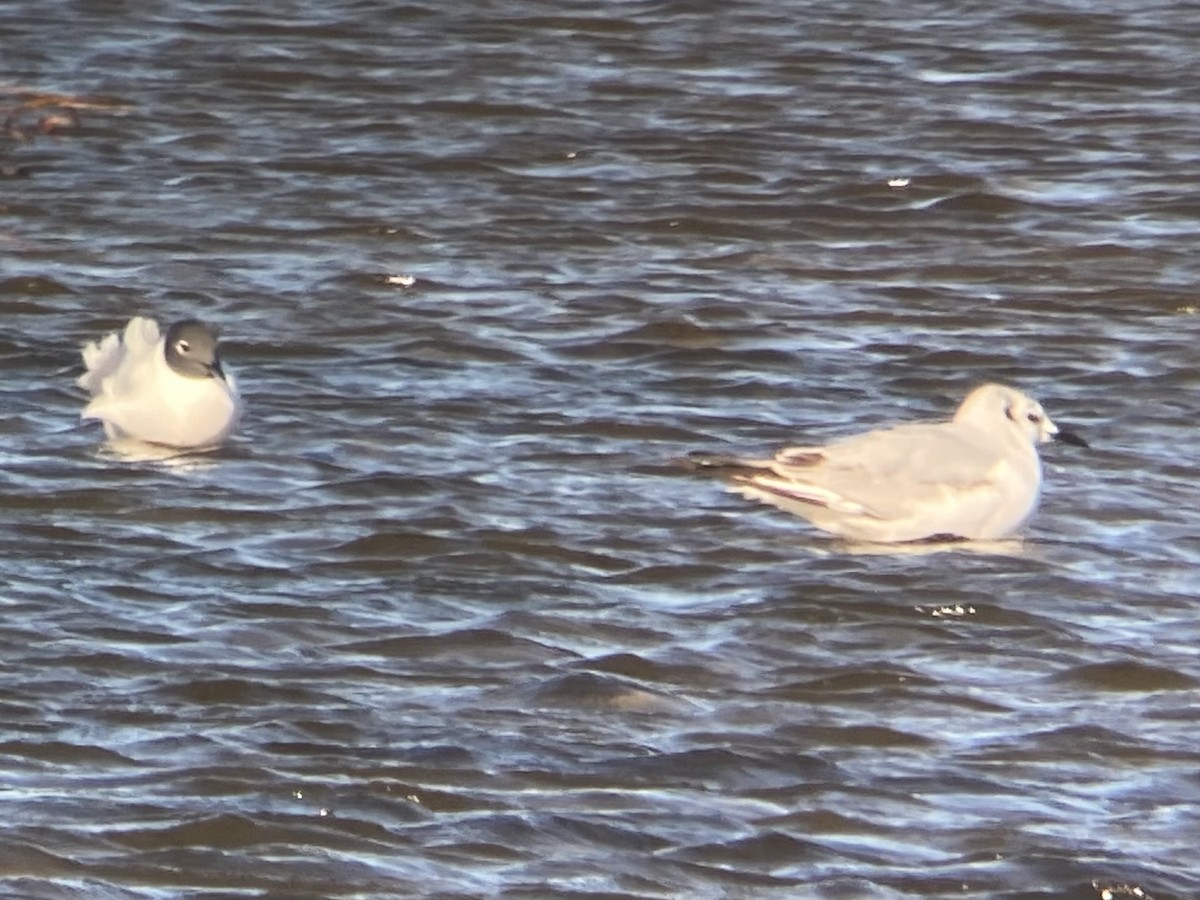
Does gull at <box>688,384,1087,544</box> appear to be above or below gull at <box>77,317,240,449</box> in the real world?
below

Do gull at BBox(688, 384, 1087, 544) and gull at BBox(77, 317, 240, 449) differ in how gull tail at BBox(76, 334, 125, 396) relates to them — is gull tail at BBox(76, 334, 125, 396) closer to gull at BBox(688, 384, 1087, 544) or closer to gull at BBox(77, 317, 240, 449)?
gull at BBox(77, 317, 240, 449)

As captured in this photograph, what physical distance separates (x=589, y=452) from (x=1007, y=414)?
1.31 metres

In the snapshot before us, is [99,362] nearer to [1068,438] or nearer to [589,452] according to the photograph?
[589,452]

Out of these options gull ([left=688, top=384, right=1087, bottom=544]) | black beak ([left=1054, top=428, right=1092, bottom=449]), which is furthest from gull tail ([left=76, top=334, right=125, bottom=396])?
black beak ([left=1054, top=428, right=1092, bottom=449])

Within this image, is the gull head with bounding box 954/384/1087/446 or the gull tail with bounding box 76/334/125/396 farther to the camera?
the gull tail with bounding box 76/334/125/396

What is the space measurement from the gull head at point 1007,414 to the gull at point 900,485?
0.60 feet

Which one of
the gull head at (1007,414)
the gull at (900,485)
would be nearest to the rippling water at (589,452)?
the gull at (900,485)

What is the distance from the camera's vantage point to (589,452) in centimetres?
972

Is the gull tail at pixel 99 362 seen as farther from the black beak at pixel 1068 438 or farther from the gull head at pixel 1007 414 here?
the black beak at pixel 1068 438

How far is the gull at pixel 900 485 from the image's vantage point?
8.60m

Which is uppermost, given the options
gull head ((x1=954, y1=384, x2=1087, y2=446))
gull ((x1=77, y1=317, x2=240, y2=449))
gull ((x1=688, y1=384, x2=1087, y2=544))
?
gull ((x1=77, y1=317, x2=240, y2=449))

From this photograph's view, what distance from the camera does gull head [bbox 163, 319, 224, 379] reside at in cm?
966

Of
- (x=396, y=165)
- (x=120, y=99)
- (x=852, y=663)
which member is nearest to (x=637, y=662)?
(x=852, y=663)

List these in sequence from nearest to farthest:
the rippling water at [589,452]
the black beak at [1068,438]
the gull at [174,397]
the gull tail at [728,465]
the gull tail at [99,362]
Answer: the rippling water at [589,452] → the gull tail at [728,465] → the black beak at [1068,438] → the gull at [174,397] → the gull tail at [99,362]
